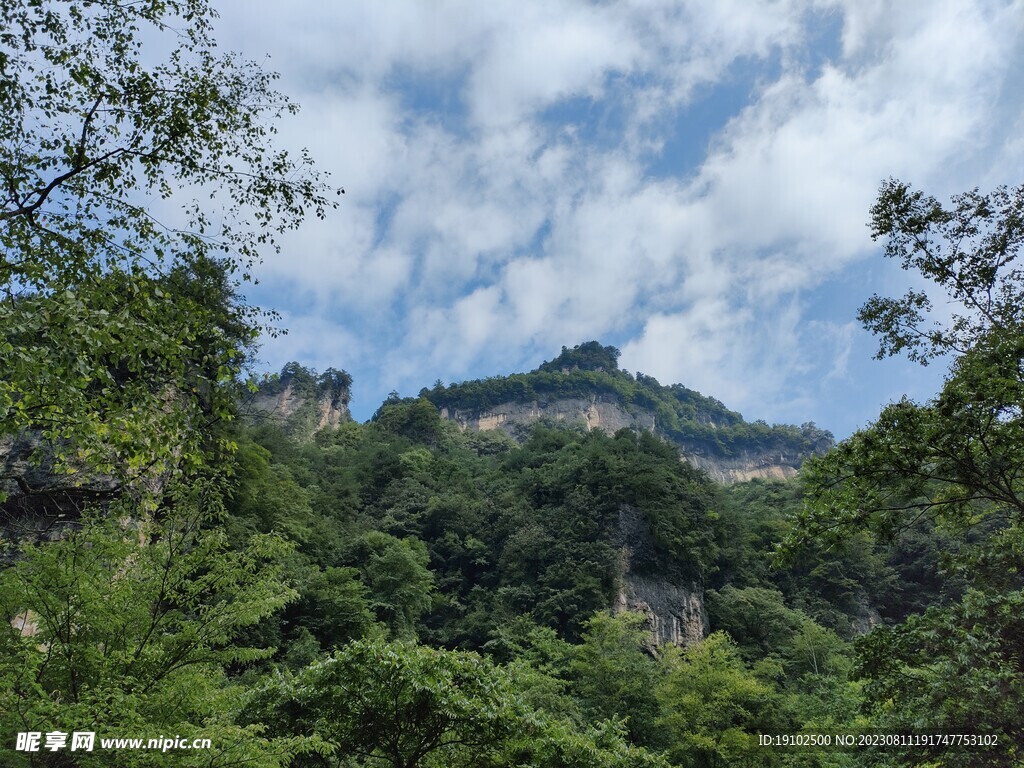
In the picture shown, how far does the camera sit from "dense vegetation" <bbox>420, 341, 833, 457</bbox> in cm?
9688

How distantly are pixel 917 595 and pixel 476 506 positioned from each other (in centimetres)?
2834

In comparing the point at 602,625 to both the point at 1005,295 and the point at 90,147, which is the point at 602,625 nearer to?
the point at 1005,295

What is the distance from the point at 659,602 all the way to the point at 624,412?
72774mm

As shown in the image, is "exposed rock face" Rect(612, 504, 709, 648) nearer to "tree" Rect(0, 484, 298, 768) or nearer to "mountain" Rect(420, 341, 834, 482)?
"tree" Rect(0, 484, 298, 768)

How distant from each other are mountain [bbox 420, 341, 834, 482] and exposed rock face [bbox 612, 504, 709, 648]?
5501 cm

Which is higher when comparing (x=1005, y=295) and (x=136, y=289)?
(x=1005, y=295)

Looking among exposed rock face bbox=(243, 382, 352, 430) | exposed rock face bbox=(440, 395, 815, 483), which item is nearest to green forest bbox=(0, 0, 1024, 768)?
exposed rock face bbox=(243, 382, 352, 430)

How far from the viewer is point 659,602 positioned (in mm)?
33906

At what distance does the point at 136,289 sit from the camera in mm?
4852

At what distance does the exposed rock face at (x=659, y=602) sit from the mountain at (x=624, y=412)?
180ft

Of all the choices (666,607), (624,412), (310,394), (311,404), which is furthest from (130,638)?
(624,412)

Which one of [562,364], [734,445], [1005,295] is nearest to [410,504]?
[1005,295]
